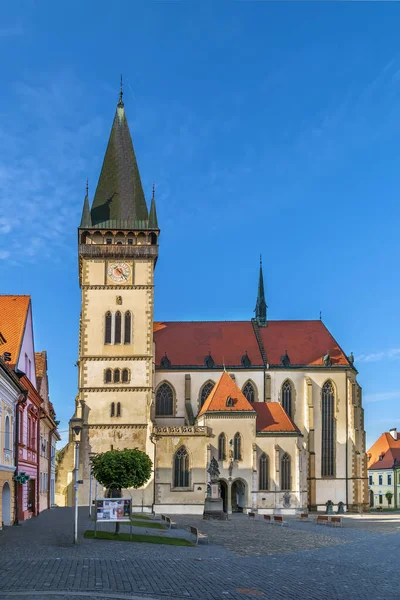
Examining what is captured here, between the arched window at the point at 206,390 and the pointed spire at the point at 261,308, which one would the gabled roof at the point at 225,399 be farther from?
the pointed spire at the point at 261,308

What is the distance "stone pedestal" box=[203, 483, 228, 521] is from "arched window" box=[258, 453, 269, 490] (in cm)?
647

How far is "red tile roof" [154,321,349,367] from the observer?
228 ft

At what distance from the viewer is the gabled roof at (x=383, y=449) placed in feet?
361

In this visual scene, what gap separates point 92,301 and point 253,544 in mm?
36118

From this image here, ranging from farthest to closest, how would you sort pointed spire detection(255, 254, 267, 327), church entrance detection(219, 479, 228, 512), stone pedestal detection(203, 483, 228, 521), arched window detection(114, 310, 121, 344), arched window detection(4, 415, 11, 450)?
pointed spire detection(255, 254, 267, 327)
arched window detection(114, 310, 121, 344)
church entrance detection(219, 479, 228, 512)
stone pedestal detection(203, 483, 228, 521)
arched window detection(4, 415, 11, 450)

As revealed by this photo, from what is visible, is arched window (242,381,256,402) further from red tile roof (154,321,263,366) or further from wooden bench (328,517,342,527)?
wooden bench (328,517,342,527)

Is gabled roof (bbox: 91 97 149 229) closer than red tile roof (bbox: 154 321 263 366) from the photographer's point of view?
Yes

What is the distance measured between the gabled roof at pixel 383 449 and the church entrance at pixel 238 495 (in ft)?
173

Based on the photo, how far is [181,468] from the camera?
59000mm

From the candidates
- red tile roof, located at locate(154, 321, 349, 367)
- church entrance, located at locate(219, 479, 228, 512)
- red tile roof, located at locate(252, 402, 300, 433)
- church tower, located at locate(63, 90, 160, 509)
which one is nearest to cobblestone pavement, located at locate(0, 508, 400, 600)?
church tower, located at locate(63, 90, 160, 509)

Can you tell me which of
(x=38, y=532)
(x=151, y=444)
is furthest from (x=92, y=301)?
(x=38, y=532)

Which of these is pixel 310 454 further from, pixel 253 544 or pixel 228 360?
pixel 253 544

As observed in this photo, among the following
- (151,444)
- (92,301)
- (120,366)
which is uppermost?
(92,301)

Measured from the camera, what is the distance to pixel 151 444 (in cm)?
5941
